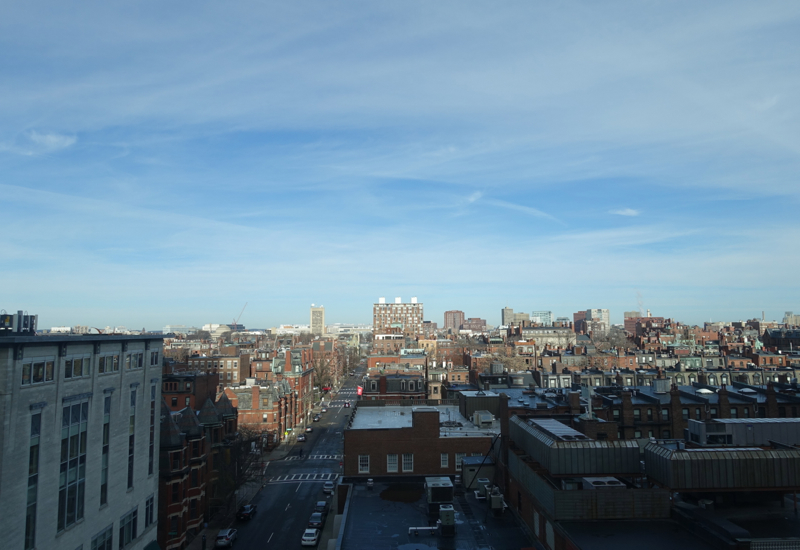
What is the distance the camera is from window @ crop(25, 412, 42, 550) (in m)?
28.0

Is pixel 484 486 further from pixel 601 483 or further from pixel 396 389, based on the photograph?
pixel 396 389

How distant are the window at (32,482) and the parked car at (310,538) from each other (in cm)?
2556

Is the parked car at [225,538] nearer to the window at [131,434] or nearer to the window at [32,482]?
the window at [131,434]

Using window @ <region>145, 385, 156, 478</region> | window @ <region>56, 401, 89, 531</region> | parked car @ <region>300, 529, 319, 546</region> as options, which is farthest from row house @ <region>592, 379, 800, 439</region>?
window @ <region>56, 401, 89, 531</region>

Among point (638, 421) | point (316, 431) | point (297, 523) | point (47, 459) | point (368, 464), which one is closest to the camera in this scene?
point (47, 459)

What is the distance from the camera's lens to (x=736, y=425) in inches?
1334

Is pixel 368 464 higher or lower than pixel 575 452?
lower

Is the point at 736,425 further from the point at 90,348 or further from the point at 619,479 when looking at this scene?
the point at 90,348

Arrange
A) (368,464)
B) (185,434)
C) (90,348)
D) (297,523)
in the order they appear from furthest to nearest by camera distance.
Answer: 1. (297,523)
2. (185,434)
3. (368,464)
4. (90,348)

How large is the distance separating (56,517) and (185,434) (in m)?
20.9

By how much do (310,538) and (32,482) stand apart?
2713cm

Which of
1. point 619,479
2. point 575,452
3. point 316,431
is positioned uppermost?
point 575,452

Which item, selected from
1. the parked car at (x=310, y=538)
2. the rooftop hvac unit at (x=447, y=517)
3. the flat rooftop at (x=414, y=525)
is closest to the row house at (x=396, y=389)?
the parked car at (x=310, y=538)

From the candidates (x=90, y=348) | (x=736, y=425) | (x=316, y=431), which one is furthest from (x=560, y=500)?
(x=316, y=431)
